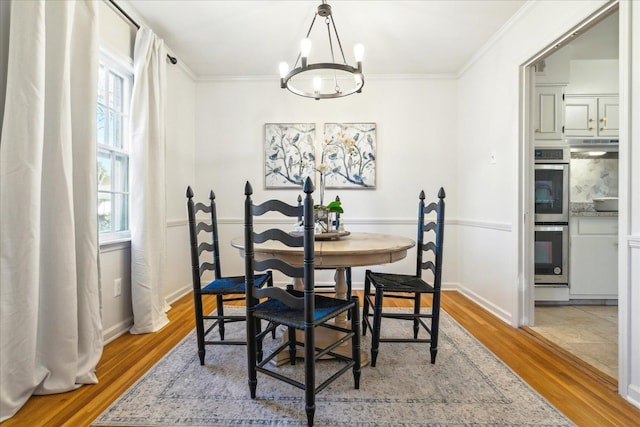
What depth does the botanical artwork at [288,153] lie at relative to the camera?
3695 mm

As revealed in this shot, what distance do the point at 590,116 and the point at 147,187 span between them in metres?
4.33

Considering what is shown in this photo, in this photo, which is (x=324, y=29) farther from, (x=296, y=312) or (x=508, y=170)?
(x=296, y=312)

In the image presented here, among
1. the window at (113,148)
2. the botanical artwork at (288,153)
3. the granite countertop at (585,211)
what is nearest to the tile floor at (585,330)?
the granite countertop at (585,211)

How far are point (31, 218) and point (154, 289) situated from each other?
4.03 feet

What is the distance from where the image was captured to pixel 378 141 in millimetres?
3699

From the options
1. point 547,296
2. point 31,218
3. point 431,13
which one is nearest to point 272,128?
point 431,13

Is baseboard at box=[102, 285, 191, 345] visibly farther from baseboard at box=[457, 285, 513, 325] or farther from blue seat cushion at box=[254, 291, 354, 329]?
baseboard at box=[457, 285, 513, 325]

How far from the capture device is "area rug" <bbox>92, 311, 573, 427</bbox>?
1437 mm

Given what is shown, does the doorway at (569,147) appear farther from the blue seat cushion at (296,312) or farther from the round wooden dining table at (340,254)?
the blue seat cushion at (296,312)

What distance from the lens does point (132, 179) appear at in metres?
2.48

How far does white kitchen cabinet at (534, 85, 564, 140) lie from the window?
3.77 meters

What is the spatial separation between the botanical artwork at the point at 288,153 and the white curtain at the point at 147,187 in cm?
124

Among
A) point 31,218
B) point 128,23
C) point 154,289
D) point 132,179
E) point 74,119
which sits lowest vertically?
point 154,289

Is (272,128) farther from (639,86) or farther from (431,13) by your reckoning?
(639,86)
